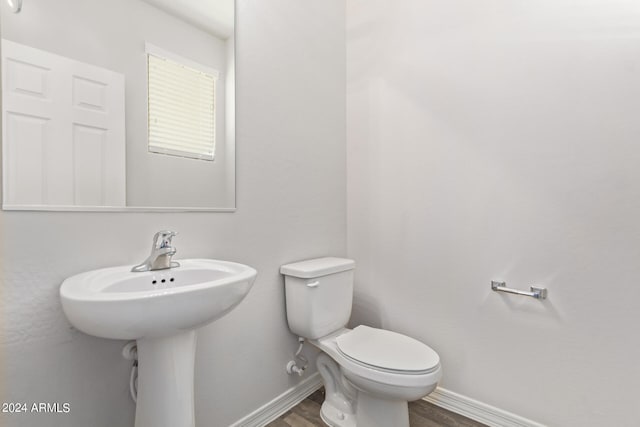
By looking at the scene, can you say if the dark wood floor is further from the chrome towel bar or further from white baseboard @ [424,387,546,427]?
the chrome towel bar

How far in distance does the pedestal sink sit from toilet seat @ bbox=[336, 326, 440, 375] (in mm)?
627

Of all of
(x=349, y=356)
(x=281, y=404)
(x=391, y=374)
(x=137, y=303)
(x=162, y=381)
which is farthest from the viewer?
(x=281, y=404)

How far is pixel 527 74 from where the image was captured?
4.35ft

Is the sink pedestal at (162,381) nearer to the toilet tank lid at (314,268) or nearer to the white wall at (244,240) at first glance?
the white wall at (244,240)

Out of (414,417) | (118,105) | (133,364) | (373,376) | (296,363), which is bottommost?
(414,417)

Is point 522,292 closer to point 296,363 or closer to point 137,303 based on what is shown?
point 296,363

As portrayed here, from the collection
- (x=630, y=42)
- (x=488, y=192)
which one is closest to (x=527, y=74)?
(x=630, y=42)

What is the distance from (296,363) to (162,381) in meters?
0.83

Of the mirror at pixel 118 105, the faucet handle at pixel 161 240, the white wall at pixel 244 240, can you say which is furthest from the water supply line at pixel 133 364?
the mirror at pixel 118 105

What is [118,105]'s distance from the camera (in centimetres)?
99

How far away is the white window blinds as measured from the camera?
109 centimetres

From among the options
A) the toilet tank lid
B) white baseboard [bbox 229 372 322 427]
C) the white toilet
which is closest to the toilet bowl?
the white toilet

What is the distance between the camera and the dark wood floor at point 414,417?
4.61 feet

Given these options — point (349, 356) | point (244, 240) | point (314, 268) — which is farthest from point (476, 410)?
point (244, 240)
